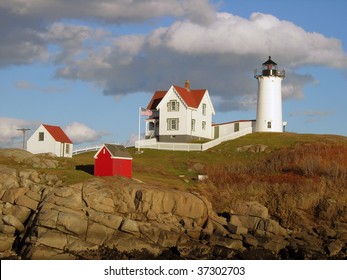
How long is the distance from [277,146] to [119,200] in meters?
25.7

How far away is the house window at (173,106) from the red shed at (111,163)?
23694mm

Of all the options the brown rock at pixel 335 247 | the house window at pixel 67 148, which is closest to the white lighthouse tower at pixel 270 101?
the house window at pixel 67 148

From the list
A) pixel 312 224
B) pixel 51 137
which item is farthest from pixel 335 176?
pixel 51 137

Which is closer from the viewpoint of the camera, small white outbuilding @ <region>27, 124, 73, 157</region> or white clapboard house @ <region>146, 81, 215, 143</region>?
small white outbuilding @ <region>27, 124, 73, 157</region>

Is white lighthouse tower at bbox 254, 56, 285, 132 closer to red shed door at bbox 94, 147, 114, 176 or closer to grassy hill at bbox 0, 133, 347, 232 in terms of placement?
grassy hill at bbox 0, 133, 347, 232

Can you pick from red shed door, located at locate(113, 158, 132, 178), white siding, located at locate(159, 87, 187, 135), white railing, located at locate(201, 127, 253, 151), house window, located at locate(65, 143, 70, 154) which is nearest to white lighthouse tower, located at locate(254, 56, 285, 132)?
white railing, located at locate(201, 127, 253, 151)

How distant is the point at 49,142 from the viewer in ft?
179

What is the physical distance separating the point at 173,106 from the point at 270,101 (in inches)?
416

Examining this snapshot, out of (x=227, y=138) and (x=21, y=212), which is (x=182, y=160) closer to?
(x=227, y=138)

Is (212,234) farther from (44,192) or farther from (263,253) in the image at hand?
(44,192)

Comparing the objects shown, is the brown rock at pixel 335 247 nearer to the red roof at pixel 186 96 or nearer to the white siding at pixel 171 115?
the white siding at pixel 171 115

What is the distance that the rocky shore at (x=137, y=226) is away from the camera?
101 ft

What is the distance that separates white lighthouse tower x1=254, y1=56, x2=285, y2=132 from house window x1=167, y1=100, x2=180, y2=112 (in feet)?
30.7

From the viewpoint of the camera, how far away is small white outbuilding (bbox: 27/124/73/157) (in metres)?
54.5
